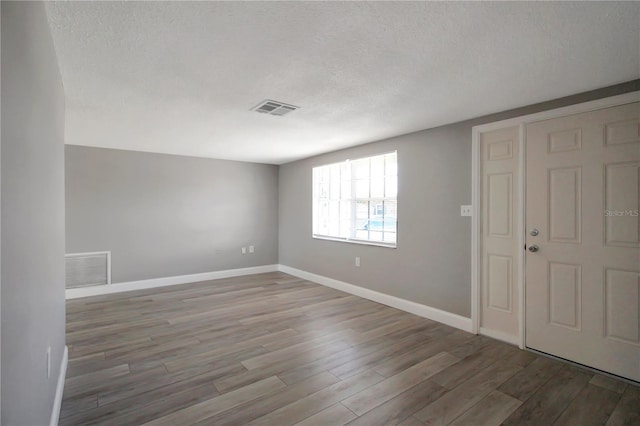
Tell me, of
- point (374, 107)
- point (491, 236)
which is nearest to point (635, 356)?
point (491, 236)

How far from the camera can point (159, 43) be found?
1833 millimetres

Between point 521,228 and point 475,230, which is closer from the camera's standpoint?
point 521,228

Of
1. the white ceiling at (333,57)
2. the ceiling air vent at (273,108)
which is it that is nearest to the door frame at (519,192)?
the white ceiling at (333,57)

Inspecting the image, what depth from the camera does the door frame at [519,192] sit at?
2549 mm

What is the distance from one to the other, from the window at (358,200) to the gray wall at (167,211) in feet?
4.51

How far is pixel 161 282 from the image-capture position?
5.24 meters

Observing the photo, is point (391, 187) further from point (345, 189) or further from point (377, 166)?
point (345, 189)

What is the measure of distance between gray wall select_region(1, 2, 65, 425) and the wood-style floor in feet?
2.35

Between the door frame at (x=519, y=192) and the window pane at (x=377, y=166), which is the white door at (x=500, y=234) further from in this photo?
the window pane at (x=377, y=166)

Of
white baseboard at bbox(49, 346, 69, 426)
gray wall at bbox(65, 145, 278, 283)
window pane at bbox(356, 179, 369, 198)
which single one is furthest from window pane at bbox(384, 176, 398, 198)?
white baseboard at bbox(49, 346, 69, 426)

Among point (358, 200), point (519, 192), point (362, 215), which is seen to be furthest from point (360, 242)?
point (519, 192)

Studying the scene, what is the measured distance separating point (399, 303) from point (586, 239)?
2102 millimetres

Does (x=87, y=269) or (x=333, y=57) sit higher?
(x=333, y=57)

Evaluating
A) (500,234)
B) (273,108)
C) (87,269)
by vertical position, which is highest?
(273,108)
